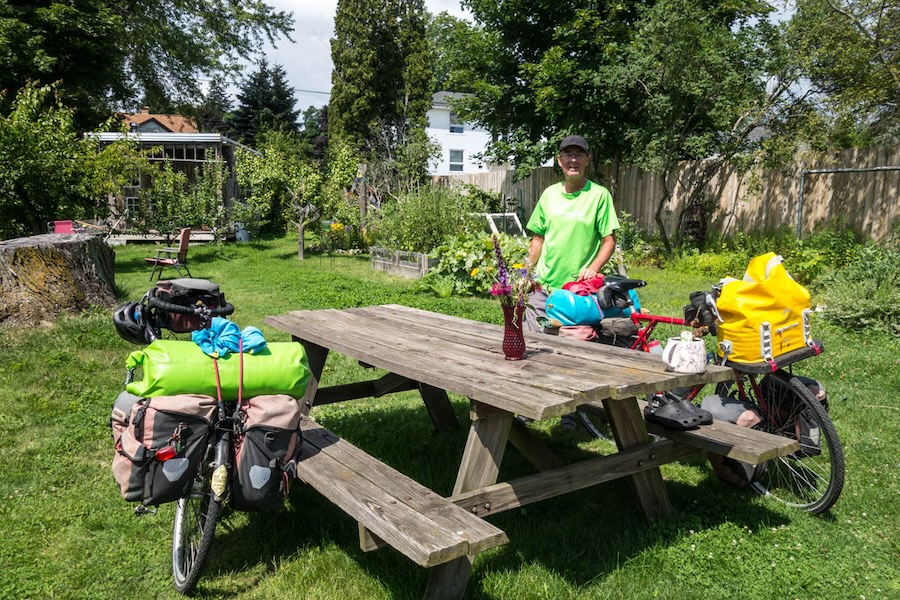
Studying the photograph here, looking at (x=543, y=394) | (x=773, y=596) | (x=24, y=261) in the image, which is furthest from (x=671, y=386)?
(x=24, y=261)

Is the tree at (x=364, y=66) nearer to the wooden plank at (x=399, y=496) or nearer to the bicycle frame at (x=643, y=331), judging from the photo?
the bicycle frame at (x=643, y=331)

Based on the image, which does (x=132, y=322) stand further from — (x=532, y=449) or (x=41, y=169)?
(x=41, y=169)

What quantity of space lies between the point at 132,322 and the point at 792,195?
1123cm

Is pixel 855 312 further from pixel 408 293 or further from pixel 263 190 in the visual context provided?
pixel 263 190

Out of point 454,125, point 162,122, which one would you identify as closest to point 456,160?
point 454,125

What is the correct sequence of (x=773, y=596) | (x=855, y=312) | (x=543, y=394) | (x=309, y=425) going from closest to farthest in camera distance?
(x=543, y=394)
(x=773, y=596)
(x=309, y=425)
(x=855, y=312)

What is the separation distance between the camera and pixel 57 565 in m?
2.85

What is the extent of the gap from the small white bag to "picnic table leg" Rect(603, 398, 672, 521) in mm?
356

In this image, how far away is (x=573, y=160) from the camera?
155 inches

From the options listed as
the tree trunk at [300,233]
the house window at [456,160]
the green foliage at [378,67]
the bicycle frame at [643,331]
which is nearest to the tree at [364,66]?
the green foliage at [378,67]

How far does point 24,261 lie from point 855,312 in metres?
8.90

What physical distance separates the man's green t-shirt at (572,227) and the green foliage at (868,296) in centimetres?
419

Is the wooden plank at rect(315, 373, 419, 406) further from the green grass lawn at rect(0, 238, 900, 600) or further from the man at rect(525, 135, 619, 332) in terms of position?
the man at rect(525, 135, 619, 332)

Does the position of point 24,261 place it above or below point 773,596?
above
